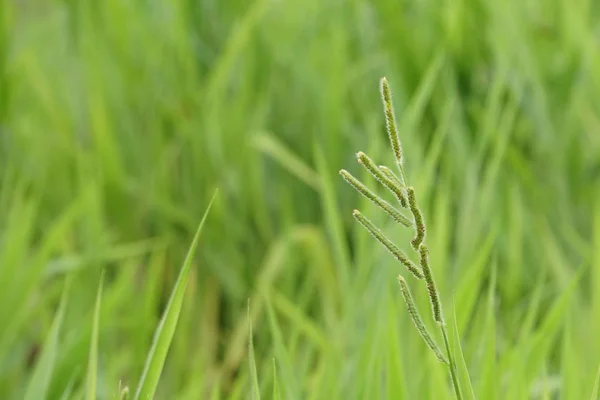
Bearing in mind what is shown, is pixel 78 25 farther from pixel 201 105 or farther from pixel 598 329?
pixel 598 329

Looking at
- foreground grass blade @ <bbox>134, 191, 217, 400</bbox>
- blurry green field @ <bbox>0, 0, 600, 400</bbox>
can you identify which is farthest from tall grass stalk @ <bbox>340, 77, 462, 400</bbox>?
blurry green field @ <bbox>0, 0, 600, 400</bbox>

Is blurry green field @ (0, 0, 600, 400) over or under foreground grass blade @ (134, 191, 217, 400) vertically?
over

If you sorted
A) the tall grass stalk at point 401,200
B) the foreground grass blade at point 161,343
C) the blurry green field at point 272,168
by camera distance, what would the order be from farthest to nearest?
the blurry green field at point 272,168 < the foreground grass blade at point 161,343 < the tall grass stalk at point 401,200

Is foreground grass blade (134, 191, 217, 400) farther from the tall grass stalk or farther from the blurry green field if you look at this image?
the blurry green field

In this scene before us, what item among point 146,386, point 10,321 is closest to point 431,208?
point 10,321

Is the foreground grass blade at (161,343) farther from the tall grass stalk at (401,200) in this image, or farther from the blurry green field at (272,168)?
the blurry green field at (272,168)

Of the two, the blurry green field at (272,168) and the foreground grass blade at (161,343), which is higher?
the blurry green field at (272,168)

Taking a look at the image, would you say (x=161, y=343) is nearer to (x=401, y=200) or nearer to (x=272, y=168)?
(x=401, y=200)

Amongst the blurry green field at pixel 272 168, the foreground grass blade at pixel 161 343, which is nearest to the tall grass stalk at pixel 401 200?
the foreground grass blade at pixel 161 343
